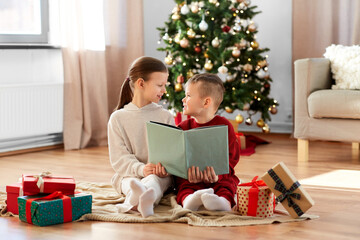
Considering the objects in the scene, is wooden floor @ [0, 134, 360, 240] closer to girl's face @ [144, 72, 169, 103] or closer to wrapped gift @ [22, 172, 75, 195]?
wrapped gift @ [22, 172, 75, 195]

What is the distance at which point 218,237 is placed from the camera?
6.79ft

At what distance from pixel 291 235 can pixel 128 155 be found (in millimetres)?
887

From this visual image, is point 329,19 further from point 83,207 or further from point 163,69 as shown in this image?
point 83,207

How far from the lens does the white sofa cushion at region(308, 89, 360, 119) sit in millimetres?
3551

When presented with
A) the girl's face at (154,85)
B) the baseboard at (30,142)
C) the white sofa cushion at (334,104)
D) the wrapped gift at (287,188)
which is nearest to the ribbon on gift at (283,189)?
the wrapped gift at (287,188)

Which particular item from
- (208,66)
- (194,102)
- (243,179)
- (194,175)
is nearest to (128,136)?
(194,102)

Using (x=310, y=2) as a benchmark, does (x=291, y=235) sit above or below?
below

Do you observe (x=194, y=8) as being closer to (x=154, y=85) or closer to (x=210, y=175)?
(x=154, y=85)

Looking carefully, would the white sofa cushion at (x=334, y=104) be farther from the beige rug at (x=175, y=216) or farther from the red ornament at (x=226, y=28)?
the beige rug at (x=175, y=216)

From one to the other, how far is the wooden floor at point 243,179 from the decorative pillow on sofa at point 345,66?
0.49 meters

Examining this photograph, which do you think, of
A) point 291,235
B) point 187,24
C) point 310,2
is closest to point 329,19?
point 310,2

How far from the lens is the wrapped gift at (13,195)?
2.43m

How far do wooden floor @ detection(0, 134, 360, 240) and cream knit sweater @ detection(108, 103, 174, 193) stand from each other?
0.42m

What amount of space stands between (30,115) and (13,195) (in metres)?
2.05
